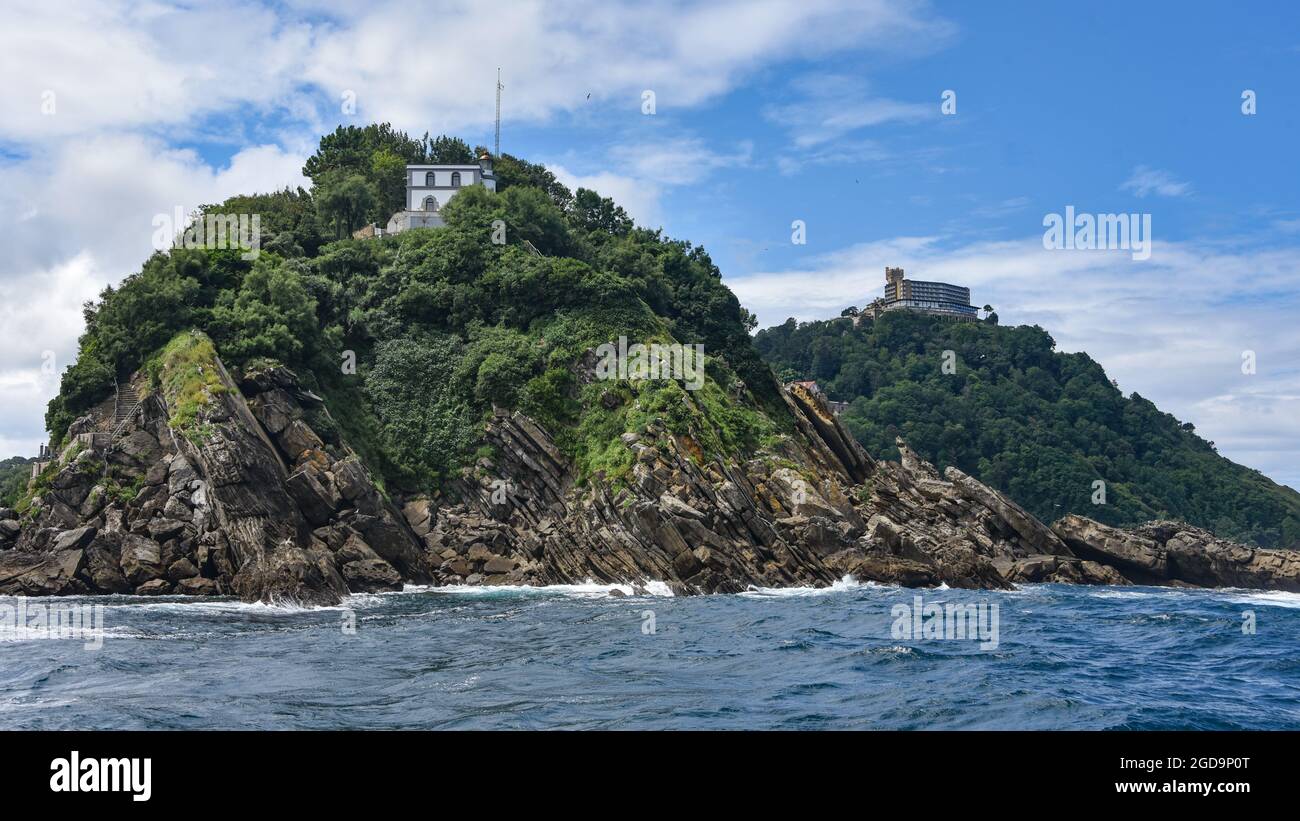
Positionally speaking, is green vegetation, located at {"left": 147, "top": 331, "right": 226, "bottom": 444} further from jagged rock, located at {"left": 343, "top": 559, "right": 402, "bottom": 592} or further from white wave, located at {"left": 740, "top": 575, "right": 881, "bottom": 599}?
white wave, located at {"left": 740, "top": 575, "right": 881, "bottom": 599}

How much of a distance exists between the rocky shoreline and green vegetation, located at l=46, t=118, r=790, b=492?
192 centimetres

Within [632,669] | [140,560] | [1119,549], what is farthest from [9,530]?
[1119,549]

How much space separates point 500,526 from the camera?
5984 centimetres

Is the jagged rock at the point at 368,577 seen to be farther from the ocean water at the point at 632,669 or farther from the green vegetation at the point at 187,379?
the green vegetation at the point at 187,379

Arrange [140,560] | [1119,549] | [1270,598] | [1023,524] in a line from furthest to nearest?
[1119,549]
[1023,524]
[1270,598]
[140,560]

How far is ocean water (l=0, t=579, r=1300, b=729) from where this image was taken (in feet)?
68.8

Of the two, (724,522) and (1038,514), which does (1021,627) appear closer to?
(724,522)

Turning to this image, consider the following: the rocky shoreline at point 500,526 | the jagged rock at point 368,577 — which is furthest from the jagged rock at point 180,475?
the jagged rock at point 368,577

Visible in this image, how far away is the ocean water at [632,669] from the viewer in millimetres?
20984

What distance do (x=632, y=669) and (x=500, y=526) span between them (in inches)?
1344

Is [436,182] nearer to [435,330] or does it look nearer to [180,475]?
[435,330]

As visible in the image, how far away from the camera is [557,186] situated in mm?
109688
